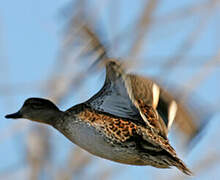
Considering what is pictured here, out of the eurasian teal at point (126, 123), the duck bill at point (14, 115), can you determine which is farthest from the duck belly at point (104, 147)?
the duck bill at point (14, 115)

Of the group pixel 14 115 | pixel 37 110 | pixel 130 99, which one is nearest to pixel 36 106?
pixel 37 110

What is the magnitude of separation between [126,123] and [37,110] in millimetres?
791

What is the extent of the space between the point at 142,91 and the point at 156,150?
0.37 m

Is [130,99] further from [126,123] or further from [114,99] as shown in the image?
[126,123]

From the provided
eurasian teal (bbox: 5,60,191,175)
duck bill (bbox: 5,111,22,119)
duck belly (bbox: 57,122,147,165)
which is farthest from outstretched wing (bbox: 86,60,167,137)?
duck bill (bbox: 5,111,22,119)

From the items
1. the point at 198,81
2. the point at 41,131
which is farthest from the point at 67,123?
the point at 198,81

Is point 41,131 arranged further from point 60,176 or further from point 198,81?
point 198,81

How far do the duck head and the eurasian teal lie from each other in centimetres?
28

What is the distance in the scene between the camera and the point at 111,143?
134 inches

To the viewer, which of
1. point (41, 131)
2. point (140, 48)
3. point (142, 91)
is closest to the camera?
point (142, 91)

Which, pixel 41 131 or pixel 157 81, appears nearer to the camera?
pixel 157 81

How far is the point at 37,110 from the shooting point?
393cm

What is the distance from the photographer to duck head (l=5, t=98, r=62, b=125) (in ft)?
12.7

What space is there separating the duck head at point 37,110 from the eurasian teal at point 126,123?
0.92 ft
